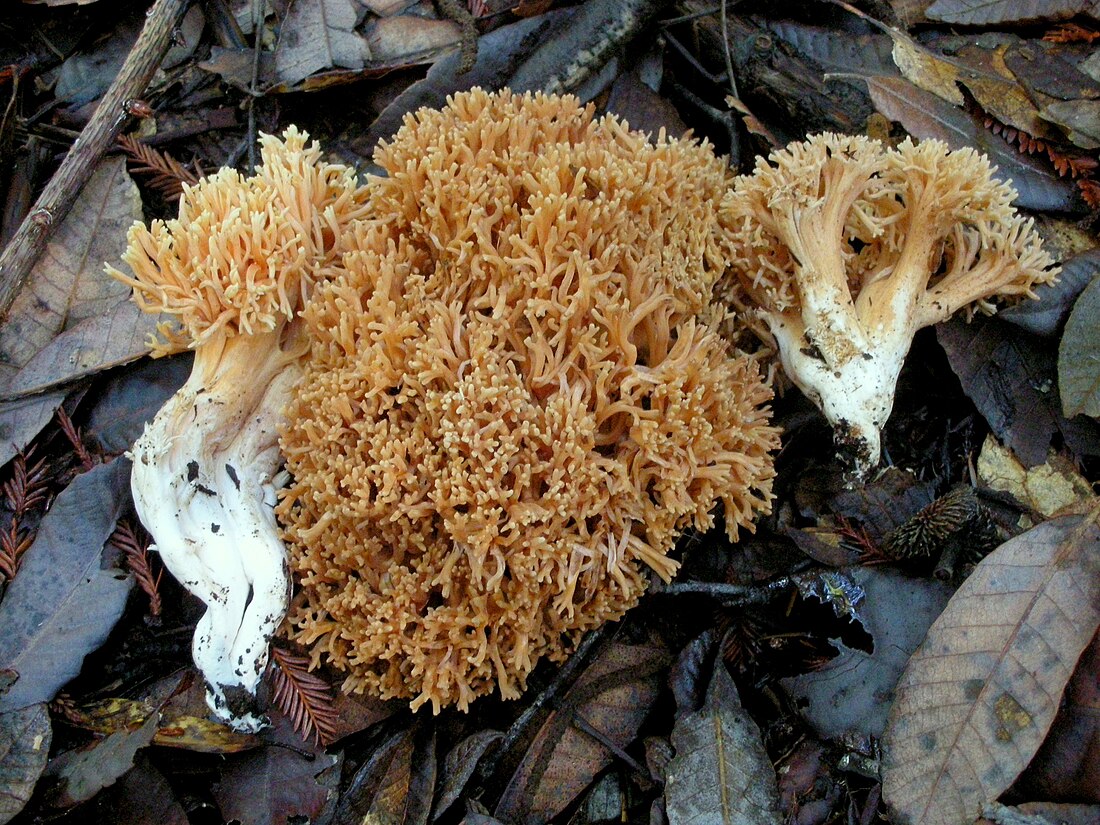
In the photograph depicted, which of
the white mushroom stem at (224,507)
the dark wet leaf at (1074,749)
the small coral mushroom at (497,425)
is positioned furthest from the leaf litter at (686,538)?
the small coral mushroom at (497,425)

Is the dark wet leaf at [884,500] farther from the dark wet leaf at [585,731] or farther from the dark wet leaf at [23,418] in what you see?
the dark wet leaf at [23,418]

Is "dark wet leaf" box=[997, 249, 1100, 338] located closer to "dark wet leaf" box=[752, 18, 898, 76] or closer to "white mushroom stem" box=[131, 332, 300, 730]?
"dark wet leaf" box=[752, 18, 898, 76]

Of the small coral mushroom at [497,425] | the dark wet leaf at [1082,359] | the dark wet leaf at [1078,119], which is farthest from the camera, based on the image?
→ the dark wet leaf at [1078,119]

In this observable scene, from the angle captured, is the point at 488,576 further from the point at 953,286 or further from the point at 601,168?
the point at 953,286

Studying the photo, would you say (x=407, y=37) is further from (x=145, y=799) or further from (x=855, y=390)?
(x=145, y=799)

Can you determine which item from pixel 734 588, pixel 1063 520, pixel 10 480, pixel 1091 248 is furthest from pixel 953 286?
pixel 10 480

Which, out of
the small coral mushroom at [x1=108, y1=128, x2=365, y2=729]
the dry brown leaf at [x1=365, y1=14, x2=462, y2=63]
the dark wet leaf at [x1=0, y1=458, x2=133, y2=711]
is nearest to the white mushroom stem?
the small coral mushroom at [x1=108, y1=128, x2=365, y2=729]
